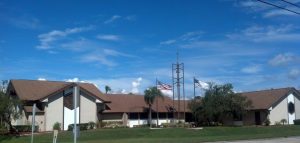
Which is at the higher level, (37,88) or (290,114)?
(37,88)

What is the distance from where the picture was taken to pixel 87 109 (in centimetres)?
6122

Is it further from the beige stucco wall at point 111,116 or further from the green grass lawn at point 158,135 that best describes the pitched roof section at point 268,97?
the beige stucco wall at point 111,116

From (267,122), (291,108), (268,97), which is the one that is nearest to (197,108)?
(267,122)

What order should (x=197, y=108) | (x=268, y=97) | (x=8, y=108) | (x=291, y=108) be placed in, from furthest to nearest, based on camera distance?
1. (x=291, y=108)
2. (x=268, y=97)
3. (x=197, y=108)
4. (x=8, y=108)

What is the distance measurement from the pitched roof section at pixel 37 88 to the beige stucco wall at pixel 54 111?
1060mm

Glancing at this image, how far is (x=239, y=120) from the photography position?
7144 cm

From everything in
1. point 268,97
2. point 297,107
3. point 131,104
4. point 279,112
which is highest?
point 268,97

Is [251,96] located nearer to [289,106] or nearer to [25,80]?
[289,106]

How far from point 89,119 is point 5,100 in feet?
53.0

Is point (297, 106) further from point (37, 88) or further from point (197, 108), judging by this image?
point (37, 88)

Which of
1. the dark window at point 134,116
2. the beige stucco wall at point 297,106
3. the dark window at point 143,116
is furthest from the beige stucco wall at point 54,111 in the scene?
the beige stucco wall at point 297,106

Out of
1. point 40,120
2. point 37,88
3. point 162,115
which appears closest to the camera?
point 40,120

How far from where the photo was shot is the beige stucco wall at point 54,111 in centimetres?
5778

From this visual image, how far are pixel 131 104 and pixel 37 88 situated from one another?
1595 centimetres
